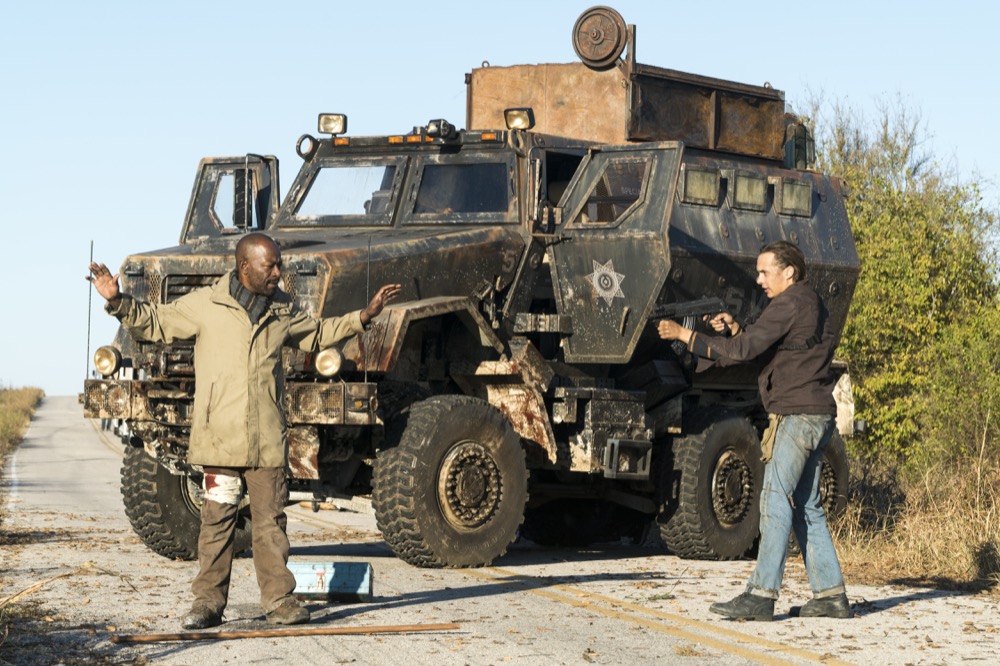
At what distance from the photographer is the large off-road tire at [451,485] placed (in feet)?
38.7

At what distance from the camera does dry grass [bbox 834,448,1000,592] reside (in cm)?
1191

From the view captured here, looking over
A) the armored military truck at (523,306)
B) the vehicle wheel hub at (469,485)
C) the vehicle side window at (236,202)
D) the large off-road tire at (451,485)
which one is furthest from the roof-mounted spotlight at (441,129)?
the vehicle wheel hub at (469,485)

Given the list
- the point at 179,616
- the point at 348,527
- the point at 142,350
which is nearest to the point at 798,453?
the point at 179,616

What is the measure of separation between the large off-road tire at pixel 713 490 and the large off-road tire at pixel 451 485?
6.07 feet

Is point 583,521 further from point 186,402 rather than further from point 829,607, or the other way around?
point 829,607

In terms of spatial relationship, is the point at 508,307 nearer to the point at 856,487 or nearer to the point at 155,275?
the point at 155,275

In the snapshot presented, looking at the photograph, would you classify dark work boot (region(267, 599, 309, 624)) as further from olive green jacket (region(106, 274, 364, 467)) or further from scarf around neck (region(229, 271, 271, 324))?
scarf around neck (region(229, 271, 271, 324))

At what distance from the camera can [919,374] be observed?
98.5ft

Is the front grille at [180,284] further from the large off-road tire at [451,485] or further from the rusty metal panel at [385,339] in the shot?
the large off-road tire at [451,485]

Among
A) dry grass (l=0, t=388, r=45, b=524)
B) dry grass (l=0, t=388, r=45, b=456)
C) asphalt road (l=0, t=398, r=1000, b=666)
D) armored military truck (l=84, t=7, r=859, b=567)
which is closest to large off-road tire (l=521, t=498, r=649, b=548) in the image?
armored military truck (l=84, t=7, r=859, b=567)

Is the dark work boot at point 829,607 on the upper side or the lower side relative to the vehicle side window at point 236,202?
lower

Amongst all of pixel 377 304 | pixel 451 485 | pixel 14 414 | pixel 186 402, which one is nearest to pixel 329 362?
pixel 186 402

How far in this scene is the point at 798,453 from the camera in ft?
31.3

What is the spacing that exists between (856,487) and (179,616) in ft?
30.4
